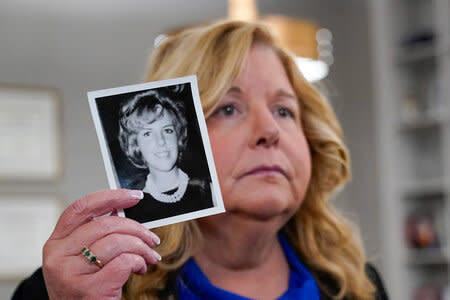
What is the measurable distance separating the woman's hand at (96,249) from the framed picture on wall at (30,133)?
296cm

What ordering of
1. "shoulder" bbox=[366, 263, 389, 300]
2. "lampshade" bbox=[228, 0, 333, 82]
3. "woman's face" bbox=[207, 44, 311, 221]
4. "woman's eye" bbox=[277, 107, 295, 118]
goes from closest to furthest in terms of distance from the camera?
"woman's face" bbox=[207, 44, 311, 221] → "woman's eye" bbox=[277, 107, 295, 118] → "shoulder" bbox=[366, 263, 389, 300] → "lampshade" bbox=[228, 0, 333, 82]

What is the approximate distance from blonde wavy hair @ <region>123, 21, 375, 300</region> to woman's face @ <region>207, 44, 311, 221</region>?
0.11 ft

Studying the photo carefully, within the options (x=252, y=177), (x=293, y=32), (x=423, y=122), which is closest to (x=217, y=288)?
(x=252, y=177)

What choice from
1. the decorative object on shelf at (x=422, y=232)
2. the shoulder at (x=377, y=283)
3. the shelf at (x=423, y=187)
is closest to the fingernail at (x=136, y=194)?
the shoulder at (x=377, y=283)

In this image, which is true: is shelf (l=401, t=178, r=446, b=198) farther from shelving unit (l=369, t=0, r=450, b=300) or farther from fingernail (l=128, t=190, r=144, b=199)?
fingernail (l=128, t=190, r=144, b=199)

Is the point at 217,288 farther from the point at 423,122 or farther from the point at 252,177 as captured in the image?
the point at 423,122

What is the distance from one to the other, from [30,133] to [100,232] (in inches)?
121

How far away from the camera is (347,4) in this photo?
4.64m

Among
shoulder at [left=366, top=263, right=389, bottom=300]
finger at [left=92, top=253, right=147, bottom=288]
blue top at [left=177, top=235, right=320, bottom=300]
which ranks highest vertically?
finger at [left=92, top=253, right=147, bottom=288]

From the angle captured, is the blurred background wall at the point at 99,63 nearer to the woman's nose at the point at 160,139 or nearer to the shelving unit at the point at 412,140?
the shelving unit at the point at 412,140

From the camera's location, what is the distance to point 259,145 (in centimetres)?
116

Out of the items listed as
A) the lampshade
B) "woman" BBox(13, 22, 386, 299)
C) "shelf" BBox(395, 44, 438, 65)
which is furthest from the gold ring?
"shelf" BBox(395, 44, 438, 65)

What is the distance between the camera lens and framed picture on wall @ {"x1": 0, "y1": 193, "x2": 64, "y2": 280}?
363 cm

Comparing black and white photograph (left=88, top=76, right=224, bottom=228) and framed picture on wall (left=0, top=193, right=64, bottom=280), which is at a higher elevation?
black and white photograph (left=88, top=76, right=224, bottom=228)
